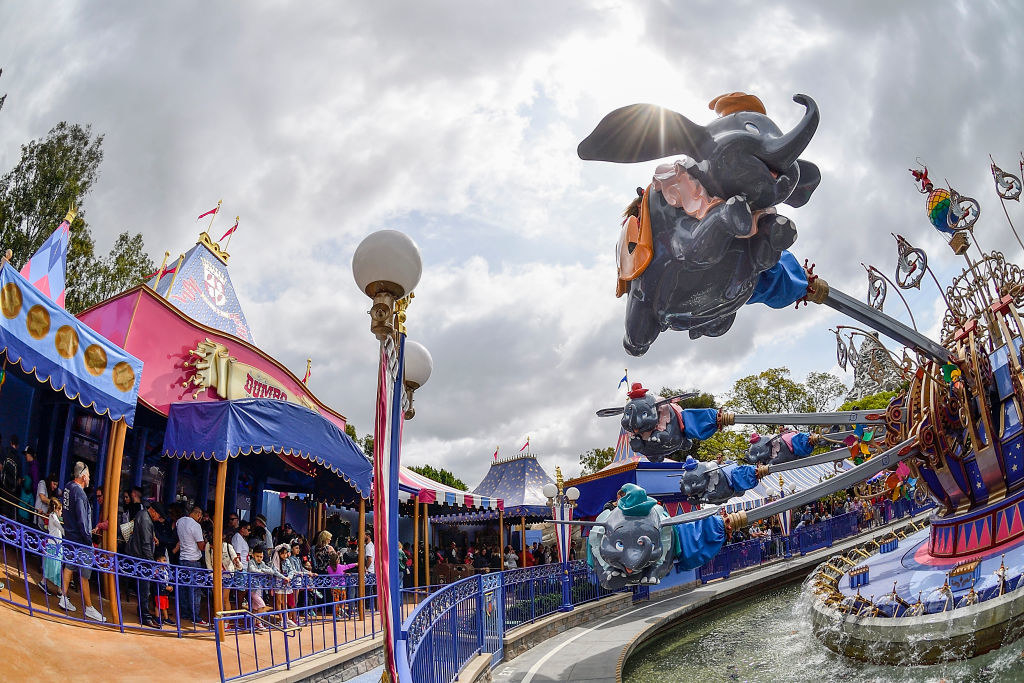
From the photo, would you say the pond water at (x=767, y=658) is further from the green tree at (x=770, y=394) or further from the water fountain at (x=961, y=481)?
the green tree at (x=770, y=394)

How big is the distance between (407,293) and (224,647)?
5744 mm

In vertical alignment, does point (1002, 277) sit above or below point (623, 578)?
above

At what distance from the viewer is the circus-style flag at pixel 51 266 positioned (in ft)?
29.4

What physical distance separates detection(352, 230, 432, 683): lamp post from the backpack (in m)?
7.38

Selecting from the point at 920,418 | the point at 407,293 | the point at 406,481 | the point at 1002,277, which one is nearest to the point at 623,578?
the point at 407,293

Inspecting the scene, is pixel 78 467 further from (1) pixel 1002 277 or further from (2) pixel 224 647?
(1) pixel 1002 277

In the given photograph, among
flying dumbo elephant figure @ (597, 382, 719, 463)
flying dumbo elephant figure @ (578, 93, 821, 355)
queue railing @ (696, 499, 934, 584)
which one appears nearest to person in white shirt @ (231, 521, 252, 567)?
flying dumbo elephant figure @ (597, 382, 719, 463)

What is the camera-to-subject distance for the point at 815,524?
70.4 ft

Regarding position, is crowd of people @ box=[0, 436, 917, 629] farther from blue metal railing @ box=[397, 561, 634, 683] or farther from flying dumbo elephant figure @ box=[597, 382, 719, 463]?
flying dumbo elephant figure @ box=[597, 382, 719, 463]

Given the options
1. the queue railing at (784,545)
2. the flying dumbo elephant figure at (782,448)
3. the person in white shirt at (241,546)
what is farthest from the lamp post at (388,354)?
the queue railing at (784,545)

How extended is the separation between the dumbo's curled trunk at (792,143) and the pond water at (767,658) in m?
5.10

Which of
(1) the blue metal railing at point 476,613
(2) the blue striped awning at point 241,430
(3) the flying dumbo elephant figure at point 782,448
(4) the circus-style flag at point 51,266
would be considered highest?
(4) the circus-style flag at point 51,266

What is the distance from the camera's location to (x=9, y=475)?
881 cm

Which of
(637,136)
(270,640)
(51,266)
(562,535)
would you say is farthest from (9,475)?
(562,535)
